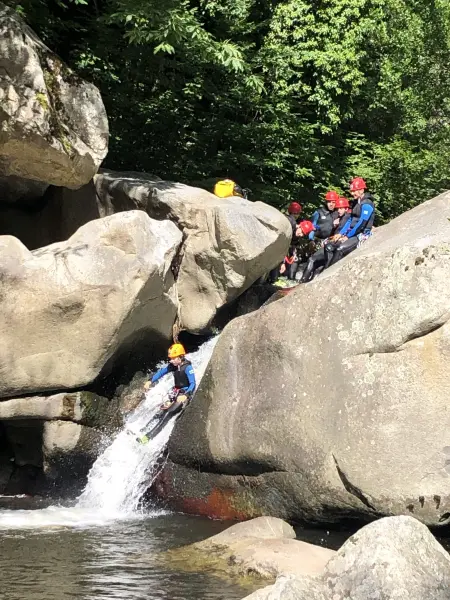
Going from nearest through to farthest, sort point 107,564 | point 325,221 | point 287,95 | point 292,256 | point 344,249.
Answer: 1. point 107,564
2. point 344,249
3. point 325,221
4. point 292,256
5. point 287,95

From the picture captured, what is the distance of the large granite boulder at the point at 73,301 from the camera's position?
11773mm

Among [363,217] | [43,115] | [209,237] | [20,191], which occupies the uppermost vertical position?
[43,115]

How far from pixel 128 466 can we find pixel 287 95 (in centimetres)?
1240

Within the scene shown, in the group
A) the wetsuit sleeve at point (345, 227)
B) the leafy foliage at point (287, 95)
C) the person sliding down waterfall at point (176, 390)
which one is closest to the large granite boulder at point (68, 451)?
the person sliding down waterfall at point (176, 390)

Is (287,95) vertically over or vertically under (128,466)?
over

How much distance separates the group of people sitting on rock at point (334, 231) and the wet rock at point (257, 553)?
6.93 metres

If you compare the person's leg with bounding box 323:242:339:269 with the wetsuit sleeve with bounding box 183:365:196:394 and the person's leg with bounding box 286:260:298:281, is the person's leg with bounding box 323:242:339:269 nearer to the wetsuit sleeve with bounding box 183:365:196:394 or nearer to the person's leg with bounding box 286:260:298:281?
the person's leg with bounding box 286:260:298:281

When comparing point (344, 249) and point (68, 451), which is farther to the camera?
point (344, 249)

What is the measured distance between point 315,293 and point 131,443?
3922mm

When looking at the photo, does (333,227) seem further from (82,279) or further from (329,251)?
(82,279)

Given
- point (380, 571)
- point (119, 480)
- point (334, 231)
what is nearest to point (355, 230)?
point (334, 231)

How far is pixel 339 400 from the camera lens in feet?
31.3

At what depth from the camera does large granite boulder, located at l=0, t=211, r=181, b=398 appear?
11.8 m

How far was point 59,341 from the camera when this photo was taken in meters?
12.0
